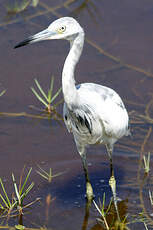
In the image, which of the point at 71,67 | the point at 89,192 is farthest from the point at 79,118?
the point at 89,192

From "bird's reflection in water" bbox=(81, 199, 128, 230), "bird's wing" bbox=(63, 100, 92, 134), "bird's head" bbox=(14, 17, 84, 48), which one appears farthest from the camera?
"bird's reflection in water" bbox=(81, 199, 128, 230)

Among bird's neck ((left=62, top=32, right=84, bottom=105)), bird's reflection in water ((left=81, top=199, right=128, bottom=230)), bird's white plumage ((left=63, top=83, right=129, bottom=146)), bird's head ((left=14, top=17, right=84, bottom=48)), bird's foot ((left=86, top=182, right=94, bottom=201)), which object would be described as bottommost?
bird's reflection in water ((left=81, top=199, right=128, bottom=230))

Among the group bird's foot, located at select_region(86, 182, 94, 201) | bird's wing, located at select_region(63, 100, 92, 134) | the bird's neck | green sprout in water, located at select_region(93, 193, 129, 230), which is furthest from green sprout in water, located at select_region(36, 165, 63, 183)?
the bird's neck

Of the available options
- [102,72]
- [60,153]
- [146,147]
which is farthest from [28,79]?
[146,147]

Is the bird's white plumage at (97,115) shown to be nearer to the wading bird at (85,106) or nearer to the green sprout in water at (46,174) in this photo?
the wading bird at (85,106)

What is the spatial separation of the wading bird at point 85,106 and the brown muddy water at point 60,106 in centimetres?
40

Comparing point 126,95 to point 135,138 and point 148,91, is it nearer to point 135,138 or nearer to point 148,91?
point 148,91

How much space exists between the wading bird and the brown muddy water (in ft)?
1.33

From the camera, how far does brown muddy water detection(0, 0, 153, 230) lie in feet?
17.7

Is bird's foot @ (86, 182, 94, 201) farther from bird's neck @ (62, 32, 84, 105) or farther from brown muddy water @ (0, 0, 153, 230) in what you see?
bird's neck @ (62, 32, 84, 105)

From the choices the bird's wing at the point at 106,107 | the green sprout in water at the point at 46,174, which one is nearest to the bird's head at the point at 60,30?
the bird's wing at the point at 106,107

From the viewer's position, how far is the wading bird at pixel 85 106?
4.21 m

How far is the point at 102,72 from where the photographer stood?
7164mm

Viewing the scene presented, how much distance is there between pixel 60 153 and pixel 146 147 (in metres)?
0.99
